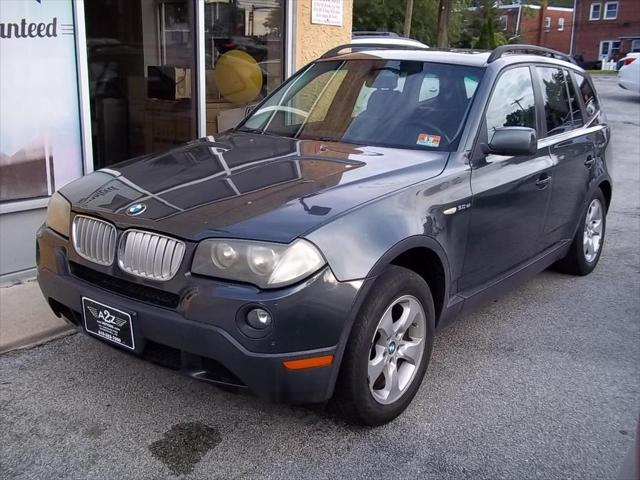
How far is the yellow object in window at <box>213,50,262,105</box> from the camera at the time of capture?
7262 millimetres

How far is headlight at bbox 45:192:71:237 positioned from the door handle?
2750 mm

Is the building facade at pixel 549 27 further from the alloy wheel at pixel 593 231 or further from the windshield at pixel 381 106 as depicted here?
the windshield at pixel 381 106

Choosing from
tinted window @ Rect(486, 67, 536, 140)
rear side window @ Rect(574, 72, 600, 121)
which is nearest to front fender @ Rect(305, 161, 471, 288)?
tinted window @ Rect(486, 67, 536, 140)

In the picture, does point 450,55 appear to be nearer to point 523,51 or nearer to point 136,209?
point 523,51

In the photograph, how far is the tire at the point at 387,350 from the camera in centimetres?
288

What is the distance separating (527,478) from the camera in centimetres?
291

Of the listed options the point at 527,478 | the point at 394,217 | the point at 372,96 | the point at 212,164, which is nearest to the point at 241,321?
the point at 394,217

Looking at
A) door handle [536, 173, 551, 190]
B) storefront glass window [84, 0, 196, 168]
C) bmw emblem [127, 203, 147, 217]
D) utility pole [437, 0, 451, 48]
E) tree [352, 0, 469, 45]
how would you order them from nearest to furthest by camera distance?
bmw emblem [127, 203, 147, 217] → door handle [536, 173, 551, 190] → storefront glass window [84, 0, 196, 168] → utility pole [437, 0, 451, 48] → tree [352, 0, 469, 45]

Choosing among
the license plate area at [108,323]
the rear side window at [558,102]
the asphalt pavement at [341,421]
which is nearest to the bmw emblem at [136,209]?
the license plate area at [108,323]

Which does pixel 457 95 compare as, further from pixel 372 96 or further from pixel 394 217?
pixel 394 217

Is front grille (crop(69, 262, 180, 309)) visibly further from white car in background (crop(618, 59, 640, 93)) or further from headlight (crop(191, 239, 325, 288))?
white car in background (crop(618, 59, 640, 93))

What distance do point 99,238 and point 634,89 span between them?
64.5ft

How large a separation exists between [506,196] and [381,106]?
2.92 ft

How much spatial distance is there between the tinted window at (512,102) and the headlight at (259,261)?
5.53 feet
